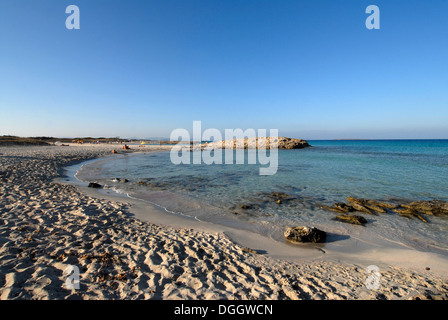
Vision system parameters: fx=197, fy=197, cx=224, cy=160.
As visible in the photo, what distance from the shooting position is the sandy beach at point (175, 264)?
12.2 ft

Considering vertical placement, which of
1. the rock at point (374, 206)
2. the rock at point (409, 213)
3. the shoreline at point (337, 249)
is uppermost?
the rock at point (374, 206)

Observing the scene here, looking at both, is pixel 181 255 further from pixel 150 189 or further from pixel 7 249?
pixel 150 189

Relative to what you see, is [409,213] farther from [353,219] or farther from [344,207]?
[353,219]

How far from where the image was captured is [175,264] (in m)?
4.66

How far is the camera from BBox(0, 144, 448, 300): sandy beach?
146 inches

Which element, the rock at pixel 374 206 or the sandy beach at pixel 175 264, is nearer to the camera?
the sandy beach at pixel 175 264

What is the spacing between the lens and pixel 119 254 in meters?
4.93

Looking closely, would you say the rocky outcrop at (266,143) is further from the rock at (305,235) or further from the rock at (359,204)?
the rock at (305,235)

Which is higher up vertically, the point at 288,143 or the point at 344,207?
the point at 288,143

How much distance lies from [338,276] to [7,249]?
7704 millimetres

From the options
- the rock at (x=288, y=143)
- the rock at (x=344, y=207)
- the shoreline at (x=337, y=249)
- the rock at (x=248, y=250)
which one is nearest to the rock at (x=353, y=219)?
the shoreline at (x=337, y=249)

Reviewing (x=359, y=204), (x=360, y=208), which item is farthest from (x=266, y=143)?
(x=360, y=208)

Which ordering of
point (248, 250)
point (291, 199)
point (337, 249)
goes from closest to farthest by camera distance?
point (248, 250)
point (337, 249)
point (291, 199)
